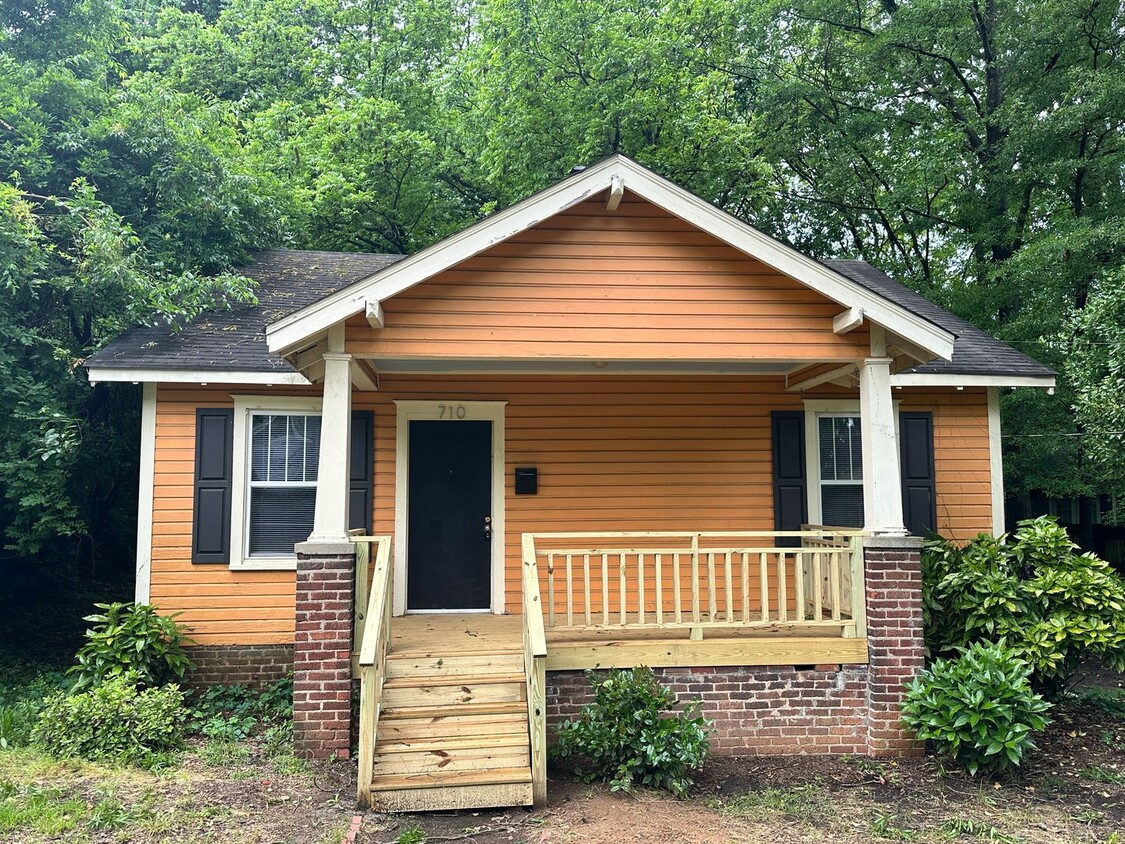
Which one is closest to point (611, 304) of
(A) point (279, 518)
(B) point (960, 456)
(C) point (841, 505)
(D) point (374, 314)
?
(D) point (374, 314)

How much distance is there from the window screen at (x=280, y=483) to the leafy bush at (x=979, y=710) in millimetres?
5604

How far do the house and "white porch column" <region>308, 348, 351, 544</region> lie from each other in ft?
0.07

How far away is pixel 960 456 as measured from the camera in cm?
820

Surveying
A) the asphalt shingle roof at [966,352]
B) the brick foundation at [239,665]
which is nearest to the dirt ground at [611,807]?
the brick foundation at [239,665]

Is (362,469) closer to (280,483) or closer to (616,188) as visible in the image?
(280,483)

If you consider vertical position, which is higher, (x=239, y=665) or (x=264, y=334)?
(x=264, y=334)

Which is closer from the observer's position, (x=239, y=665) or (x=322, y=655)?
(x=322, y=655)

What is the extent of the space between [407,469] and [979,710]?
17.6 feet

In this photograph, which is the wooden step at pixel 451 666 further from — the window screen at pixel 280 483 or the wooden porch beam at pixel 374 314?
the wooden porch beam at pixel 374 314

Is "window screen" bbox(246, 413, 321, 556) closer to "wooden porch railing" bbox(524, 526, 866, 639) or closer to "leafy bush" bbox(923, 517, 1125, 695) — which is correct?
"wooden porch railing" bbox(524, 526, 866, 639)

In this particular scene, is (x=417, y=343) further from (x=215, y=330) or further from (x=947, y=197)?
(x=947, y=197)

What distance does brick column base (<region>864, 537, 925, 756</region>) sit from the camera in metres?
5.73

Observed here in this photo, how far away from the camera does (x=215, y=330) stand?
7.75 metres

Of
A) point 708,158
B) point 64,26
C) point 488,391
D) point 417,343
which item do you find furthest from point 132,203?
point 708,158
